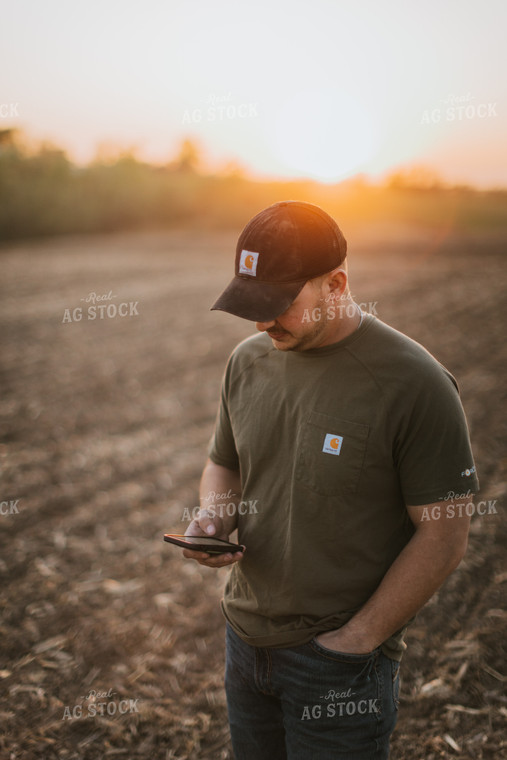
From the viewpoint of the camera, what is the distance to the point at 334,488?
5.63ft

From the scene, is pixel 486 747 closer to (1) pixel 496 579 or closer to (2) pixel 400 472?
(1) pixel 496 579

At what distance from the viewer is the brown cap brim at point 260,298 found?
5.64ft

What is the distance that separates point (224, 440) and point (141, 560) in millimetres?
2730

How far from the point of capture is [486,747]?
271 cm

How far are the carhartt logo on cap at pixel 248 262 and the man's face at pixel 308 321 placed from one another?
0.18m

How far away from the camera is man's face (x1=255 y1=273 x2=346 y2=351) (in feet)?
5.61

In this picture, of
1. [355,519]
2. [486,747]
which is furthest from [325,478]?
[486,747]

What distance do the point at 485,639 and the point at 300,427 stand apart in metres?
2.50
